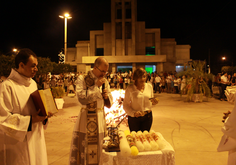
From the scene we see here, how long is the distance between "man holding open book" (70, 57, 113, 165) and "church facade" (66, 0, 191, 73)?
30199 millimetres

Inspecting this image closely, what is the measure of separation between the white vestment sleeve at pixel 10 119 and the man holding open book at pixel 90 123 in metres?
0.97

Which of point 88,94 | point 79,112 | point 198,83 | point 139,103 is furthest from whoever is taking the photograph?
point 198,83

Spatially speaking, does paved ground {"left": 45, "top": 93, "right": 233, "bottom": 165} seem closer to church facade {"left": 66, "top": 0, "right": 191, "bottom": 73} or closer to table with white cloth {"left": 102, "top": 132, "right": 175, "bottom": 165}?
table with white cloth {"left": 102, "top": 132, "right": 175, "bottom": 165}

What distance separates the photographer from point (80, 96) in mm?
2996

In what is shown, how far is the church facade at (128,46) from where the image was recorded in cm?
3378

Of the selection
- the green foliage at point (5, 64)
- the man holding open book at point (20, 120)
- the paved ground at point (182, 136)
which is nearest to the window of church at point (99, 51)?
the green foliage at point (5, 64)

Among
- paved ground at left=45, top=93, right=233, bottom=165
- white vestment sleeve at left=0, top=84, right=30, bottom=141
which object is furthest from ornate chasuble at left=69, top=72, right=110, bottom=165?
paved ground at left=45, top=93, right=233, bottom=165

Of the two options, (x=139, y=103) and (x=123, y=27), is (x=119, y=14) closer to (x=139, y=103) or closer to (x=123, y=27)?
(x=123, y=27)

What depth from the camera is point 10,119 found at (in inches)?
86.2

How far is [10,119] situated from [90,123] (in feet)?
3.94

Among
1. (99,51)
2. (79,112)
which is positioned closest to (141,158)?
(79,112)

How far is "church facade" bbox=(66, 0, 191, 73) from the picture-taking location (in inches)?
1330

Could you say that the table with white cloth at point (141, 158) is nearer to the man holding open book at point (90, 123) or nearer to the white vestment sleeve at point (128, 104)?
the man holding open book at point (90, 123)

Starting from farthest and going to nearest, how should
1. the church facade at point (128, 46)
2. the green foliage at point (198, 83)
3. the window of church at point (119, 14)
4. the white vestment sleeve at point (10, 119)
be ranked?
the window of church at point (119, 14), the church facade at point (128, 46), the green foliage at point (198, 83), the white vestment sleeve at point (10, 119)
